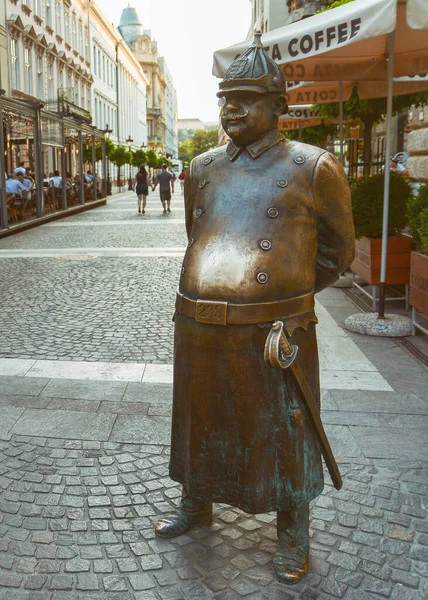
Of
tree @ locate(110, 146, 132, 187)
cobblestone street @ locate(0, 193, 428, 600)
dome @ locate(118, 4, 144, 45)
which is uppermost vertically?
dome @ locate(118, 4, 144, 45)

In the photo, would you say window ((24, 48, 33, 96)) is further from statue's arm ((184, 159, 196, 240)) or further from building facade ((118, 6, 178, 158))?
building facade ((118, 6, 178, 158))

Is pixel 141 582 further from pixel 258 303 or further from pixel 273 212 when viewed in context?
pixel 273 212

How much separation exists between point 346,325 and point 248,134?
4500mm

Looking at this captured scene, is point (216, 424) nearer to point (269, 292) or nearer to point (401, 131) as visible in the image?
point (269, 292)

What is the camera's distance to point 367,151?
366 inches

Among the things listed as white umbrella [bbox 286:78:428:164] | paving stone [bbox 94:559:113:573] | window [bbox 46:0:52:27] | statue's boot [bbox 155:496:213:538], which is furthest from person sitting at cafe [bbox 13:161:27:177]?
window [bbox 46:0:52:27]

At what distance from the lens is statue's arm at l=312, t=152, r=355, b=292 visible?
94.5 inches

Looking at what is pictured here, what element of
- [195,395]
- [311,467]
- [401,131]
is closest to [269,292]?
[195,395]

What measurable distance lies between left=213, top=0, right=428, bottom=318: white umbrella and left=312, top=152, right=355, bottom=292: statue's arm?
288 centimetres

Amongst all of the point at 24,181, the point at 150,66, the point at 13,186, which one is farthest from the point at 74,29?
the point at 150,66

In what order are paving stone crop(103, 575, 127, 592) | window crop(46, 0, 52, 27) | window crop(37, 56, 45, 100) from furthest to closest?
window crop(46, 0, 52, 27)
window crop(37, 56, 45, 100)
paving stone crop(103, 575, 127, 592)

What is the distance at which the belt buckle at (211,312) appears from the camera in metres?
2.39

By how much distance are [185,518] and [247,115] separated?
5.61ft

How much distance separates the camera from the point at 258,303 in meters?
2.38
